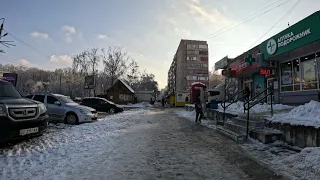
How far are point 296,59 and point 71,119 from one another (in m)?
13.9

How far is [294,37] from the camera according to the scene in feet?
45.7

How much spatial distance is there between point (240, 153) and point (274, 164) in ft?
3.96

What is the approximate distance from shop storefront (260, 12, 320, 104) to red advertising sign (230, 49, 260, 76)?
1.58 meters

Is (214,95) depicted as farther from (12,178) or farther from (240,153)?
(12,178)

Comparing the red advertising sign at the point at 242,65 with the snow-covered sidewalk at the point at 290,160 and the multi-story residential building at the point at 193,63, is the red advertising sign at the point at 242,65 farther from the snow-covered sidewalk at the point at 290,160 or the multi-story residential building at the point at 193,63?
the multi-story residential building at the point at 193,63

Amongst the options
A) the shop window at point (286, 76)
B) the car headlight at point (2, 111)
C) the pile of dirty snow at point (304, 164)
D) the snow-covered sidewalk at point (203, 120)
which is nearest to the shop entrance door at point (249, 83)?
the shop window at point (286, 76)

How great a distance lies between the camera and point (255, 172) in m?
4.97

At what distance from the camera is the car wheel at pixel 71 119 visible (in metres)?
13.3

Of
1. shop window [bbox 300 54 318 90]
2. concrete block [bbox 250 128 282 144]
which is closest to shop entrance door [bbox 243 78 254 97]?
shop window [bbox 300 54 318 90]

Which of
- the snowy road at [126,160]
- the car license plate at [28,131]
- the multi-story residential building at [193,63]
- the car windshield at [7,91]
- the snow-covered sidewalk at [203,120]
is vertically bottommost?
the snowy road at [126,160]

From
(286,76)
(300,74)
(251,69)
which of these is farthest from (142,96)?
(300,74)

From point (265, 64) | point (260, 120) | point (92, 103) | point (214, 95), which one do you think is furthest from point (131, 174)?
point (214, 95)

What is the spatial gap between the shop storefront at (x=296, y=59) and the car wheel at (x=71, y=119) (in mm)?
12631

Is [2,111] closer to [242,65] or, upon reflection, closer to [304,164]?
[304,164]
